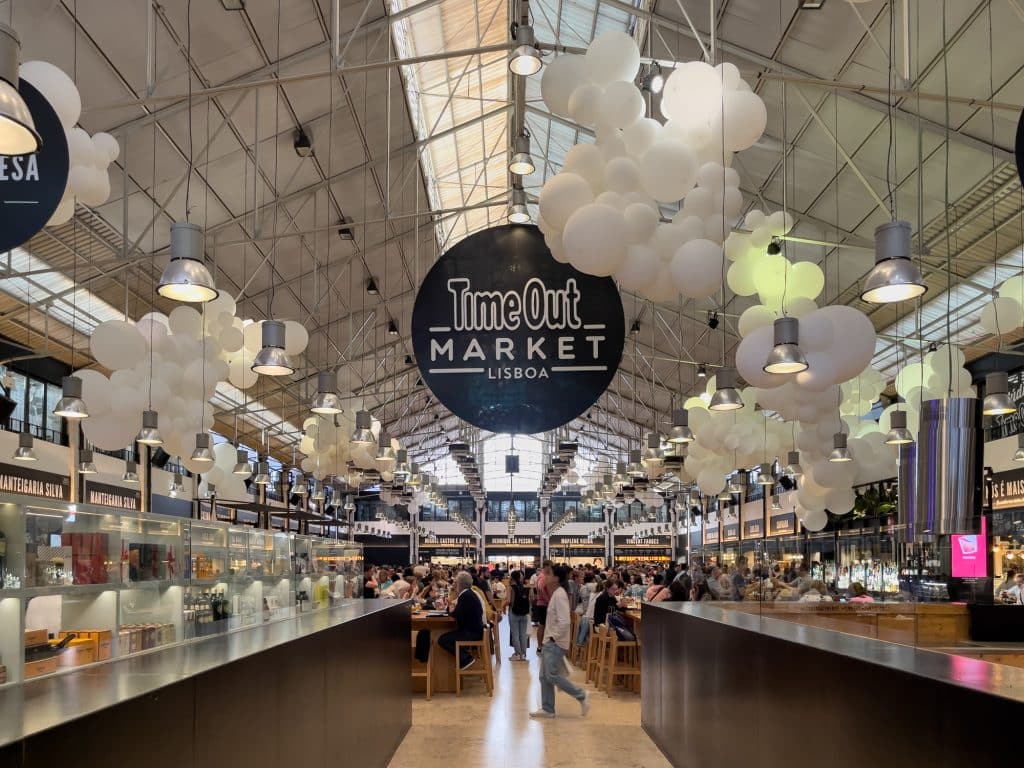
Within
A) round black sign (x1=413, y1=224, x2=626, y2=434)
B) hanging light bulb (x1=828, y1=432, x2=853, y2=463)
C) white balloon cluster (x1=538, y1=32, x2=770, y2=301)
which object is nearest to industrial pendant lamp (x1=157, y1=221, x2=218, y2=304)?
round black sign (x1=413, y1=224, x2=626, y2=434)

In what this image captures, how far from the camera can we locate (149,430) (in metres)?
8.92

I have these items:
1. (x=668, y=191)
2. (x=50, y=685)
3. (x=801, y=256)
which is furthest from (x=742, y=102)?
(x=801, y=256)

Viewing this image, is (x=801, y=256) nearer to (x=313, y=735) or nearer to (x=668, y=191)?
(x=668, y=191)

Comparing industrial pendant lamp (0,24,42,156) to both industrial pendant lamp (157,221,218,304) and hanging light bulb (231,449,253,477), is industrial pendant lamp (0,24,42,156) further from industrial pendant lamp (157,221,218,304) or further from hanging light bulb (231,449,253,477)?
hanging light bulb (231,449,253,477)

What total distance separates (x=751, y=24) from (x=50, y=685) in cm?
1024

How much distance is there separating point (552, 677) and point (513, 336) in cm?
620

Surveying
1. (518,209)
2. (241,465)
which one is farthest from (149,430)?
(241,465)

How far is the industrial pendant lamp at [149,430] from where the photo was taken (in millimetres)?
8656

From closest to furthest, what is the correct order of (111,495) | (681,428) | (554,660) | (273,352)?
1. (273,352)
2. (554,660)
3. (681,428)
4. (111,495)

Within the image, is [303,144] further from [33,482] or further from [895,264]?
[895,264]

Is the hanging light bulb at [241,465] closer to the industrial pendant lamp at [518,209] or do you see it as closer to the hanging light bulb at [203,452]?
the hanging light bulb at [203,452]

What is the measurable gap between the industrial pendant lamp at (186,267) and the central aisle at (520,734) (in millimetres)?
4055

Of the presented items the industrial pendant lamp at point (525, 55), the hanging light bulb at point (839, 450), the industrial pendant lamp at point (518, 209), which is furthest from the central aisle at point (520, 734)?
the industrial pendant lamp at point (525, 55)

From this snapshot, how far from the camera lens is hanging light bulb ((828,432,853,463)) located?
10.2 m
